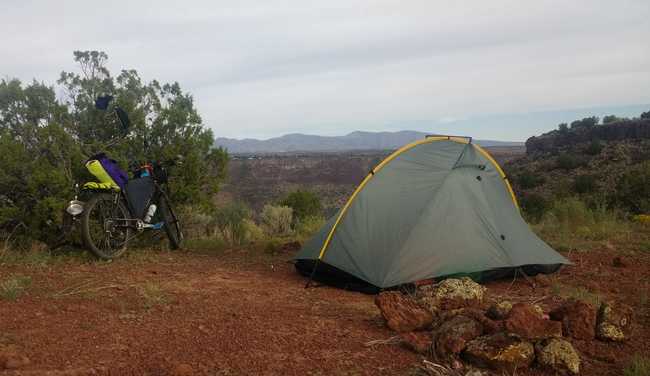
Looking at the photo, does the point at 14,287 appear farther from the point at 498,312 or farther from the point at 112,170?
the point at 498,312

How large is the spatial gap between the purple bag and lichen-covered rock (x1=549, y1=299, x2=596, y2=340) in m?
5.57

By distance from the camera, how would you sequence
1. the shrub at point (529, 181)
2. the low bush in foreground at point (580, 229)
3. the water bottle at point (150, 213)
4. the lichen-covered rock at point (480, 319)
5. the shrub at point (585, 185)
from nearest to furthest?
the lichen-covered rock at point (480, 319) < the water bottle at point (150, 213) < the low bush in foreground at point (580, 229) < the shrub at point (585, 185) < the shrub at point (529, 181)

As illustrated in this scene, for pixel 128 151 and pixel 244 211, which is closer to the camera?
pixel 128 151

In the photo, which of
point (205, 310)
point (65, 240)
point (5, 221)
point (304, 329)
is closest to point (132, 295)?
point (205, 310)

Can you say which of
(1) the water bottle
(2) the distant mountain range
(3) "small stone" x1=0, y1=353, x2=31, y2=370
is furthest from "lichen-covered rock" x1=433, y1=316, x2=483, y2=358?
(2) the distant mountain range

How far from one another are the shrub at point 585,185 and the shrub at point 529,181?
3.52 m

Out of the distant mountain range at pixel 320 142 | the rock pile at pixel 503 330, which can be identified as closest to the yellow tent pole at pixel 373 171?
the rock pile at pixel 503 330

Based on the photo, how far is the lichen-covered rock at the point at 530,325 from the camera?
3.68 metres

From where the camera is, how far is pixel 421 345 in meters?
3.85

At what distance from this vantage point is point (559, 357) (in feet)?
11.4

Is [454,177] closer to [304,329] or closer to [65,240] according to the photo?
[304,329]

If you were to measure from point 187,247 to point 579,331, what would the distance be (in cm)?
643

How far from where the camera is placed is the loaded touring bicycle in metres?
6.59

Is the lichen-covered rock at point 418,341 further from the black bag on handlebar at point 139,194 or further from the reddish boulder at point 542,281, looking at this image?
the black bag on handlebar at point 139,194
